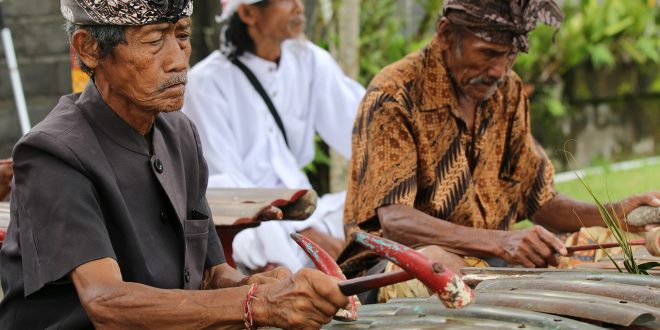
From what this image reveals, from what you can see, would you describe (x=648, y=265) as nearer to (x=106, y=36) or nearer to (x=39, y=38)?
(x=106, y=36)

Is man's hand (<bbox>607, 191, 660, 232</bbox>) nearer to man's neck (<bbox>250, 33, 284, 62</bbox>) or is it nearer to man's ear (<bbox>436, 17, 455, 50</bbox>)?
man's ear (<bbox>436, 17, 455, 50</bbox>)

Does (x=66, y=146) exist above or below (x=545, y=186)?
above

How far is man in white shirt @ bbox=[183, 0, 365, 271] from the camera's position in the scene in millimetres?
5562

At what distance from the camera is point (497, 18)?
408cm

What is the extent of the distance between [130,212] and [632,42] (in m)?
9.11

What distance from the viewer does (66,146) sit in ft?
9.23

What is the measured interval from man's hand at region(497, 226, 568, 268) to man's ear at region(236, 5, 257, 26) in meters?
2.51

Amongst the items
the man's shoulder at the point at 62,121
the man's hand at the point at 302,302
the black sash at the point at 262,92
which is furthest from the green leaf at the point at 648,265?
the black sash at the point at 262,92

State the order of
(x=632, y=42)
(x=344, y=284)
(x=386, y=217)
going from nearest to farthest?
(x=344, y=284), (x=386, y=217), (x=632, y=42)

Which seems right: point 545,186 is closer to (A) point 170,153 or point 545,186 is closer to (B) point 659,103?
(A) point 170,153

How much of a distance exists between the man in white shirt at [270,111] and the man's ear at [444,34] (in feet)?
5.20

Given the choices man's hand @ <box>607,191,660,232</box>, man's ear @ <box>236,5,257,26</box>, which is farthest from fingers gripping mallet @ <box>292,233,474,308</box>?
man's ear @ <box>236,5,257,26</box>

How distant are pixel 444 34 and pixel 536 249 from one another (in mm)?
1004

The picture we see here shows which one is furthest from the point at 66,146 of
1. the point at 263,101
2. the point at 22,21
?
the point at 22,21
